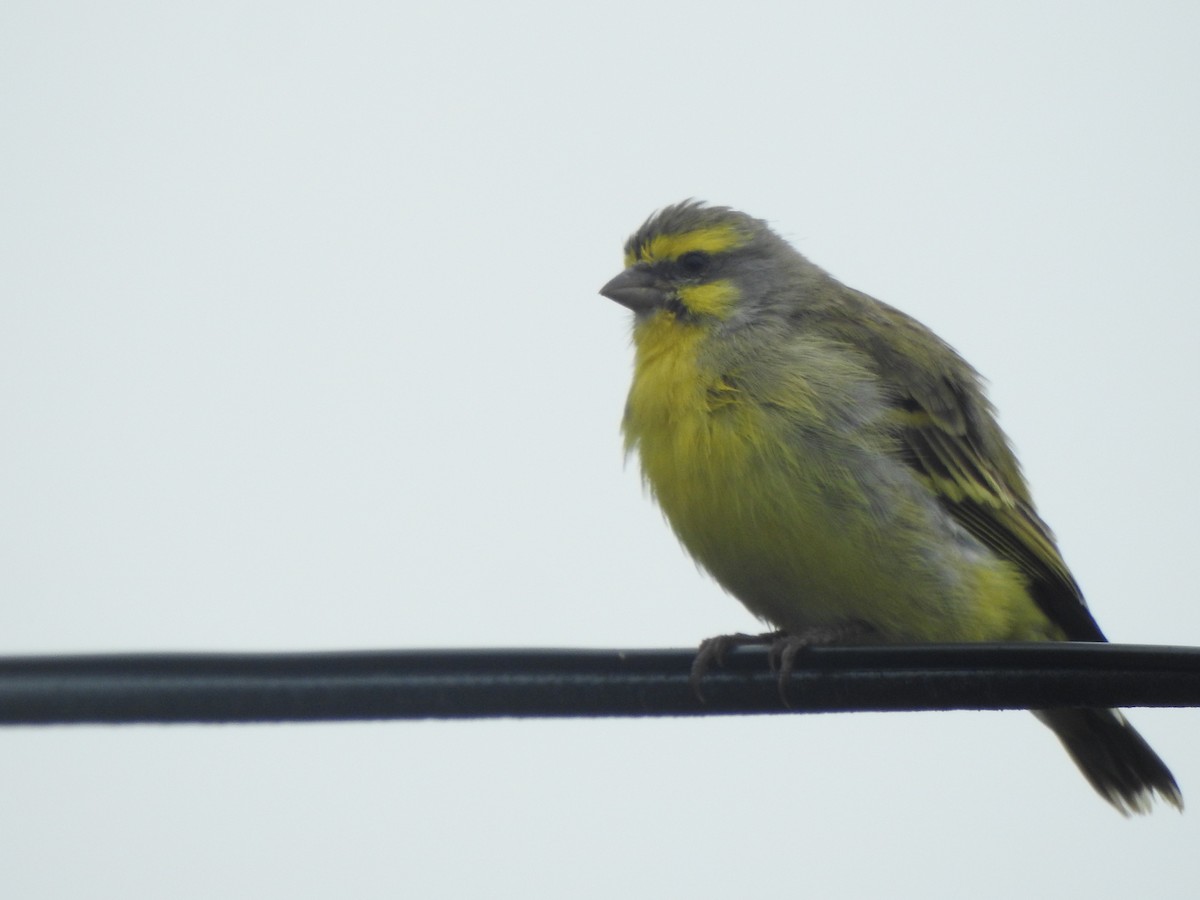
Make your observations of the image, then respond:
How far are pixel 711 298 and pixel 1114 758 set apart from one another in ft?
9.93

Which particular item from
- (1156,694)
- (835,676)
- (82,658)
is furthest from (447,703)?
(1156,694)

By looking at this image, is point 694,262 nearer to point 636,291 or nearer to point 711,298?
point 636,291

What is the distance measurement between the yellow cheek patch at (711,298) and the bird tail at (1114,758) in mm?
2500

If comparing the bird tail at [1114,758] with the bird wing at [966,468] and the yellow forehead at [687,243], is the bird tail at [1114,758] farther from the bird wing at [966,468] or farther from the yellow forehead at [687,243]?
the yellow forehead at [687,243]

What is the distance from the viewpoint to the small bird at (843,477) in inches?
257

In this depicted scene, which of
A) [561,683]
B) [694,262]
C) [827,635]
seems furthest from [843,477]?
[561,683]

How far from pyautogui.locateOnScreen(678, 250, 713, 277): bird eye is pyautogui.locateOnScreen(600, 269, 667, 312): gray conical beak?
188 millimetres

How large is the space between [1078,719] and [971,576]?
1.11 metres

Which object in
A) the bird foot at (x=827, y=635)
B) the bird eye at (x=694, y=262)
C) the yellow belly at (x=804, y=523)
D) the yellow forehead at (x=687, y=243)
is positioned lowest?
the bird foot at (x=827, y=635)

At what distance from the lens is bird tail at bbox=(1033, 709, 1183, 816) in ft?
23.7

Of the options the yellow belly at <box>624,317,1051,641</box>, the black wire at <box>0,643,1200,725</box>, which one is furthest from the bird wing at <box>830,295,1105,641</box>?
the black wire at <box>0,643,1200,725</box>

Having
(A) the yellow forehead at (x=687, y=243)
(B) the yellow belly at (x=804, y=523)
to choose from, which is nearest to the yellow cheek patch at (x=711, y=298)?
(A) the yellow forehead at (x=687, y=243)

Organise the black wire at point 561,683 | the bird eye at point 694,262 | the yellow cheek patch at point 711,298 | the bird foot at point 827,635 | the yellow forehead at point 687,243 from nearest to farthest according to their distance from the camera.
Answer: the black wire at point 561,683 → the bird foot at point 827,635 → the yellow cheek patch at point 711,298 → the bird eye at point 694,262 → the yellow forehead at point 687,243

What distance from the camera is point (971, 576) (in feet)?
22.4
